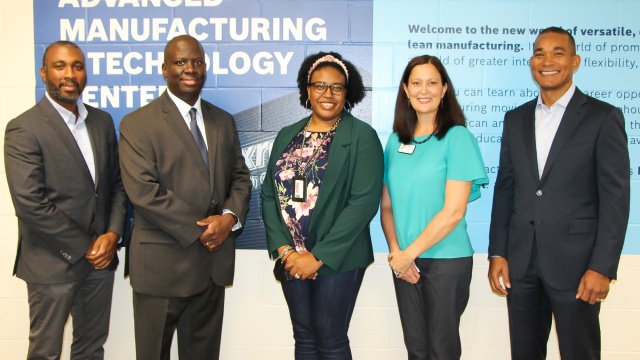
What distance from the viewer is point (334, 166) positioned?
2133mm

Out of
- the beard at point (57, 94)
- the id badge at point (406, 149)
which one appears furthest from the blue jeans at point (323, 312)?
the beard at point (57, 94)

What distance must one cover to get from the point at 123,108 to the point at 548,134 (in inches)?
87.4

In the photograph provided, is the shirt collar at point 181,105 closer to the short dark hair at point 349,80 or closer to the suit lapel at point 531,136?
the short dark hair at point 349,80

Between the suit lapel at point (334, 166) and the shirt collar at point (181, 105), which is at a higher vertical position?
the shirt collar at point (181, 105)

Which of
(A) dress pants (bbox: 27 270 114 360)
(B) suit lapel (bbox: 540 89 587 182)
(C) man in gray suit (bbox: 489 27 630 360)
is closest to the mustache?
(A) dress pants (bbox: 27 270 114 360)

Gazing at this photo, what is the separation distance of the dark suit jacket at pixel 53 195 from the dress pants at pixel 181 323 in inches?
14.2

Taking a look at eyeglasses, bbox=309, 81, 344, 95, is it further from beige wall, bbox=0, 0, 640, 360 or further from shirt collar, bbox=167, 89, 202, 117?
beige wall, bbox=0, 0, 640, 360

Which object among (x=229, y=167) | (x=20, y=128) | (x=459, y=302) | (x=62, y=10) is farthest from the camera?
(x=62, y=10)

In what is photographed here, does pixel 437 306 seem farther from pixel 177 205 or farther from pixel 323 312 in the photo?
pixel 177 205

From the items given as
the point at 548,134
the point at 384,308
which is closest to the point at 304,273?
the point at 384,308

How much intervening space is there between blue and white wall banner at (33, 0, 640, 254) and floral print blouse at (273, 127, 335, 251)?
569 mm

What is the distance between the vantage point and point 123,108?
2791 mm

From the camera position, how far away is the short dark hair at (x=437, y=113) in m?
2.10

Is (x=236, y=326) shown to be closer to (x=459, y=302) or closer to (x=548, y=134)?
(x=459, y=302)
